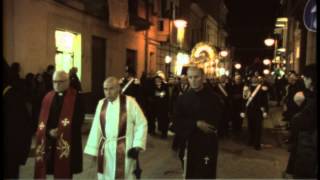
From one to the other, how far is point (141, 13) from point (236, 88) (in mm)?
11185

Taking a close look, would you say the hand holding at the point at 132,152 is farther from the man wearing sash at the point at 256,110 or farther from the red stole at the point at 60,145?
the man wearing sash at the point at 256,110

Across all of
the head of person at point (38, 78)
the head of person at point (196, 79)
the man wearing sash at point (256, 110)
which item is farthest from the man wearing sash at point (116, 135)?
the head of person at point (38, 78)

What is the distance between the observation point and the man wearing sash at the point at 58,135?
674 cm

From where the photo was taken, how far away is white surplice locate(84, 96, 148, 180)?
640 centimetres

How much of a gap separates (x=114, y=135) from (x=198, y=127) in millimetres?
1094

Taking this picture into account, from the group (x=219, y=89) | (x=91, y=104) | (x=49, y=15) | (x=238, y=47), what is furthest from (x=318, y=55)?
(x=238, y=47)

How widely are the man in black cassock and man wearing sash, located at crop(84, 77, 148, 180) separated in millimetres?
610

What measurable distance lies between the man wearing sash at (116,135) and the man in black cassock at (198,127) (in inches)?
24.0

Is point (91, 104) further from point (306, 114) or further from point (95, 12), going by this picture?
point (306, 114)

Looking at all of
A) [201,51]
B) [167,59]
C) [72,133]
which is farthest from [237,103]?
[167,59]

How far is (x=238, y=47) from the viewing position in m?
99.5

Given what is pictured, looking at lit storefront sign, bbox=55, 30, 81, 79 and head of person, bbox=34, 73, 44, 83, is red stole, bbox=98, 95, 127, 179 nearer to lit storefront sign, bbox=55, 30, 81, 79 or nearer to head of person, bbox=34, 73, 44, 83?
head of person, bbox=34, 73, 44, 83

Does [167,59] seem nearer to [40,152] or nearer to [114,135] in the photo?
[40,152]

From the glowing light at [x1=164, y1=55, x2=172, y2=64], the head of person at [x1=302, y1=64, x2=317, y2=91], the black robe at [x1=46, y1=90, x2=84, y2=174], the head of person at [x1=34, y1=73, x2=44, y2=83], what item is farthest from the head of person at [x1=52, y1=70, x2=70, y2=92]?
the glowing light at [x1=164, y1=55, x2=172, y2=64]
